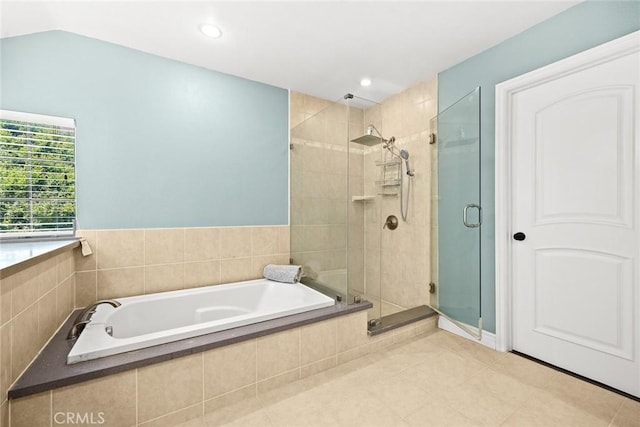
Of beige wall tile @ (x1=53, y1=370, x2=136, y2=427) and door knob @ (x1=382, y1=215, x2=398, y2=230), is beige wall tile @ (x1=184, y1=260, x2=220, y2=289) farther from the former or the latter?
door knob @ (x1=382, y1=215, x2=398, y2=230)

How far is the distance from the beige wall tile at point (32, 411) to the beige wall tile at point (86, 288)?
0.97 metres

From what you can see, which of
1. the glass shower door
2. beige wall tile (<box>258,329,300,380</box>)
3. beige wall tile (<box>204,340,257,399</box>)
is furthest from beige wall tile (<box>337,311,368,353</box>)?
the glass shower door

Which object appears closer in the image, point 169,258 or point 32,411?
point 32,411

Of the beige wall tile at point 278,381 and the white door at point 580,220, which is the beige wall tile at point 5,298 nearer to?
the beige wall tile at point 278,381

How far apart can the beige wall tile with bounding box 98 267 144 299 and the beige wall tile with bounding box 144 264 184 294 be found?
1.5 inches

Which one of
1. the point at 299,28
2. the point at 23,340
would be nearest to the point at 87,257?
the point at 23,340

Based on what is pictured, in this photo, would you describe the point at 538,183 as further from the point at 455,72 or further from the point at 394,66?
Answer: the point at 394,66

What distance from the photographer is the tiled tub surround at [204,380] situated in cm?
120

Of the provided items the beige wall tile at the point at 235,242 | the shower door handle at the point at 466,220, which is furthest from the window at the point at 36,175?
the shower door handle at the point at 466,220

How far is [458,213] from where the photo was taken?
2.10m

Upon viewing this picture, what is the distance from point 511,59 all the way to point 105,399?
315 centimetres

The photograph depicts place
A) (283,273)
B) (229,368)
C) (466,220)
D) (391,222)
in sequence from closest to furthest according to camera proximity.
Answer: (229,368) < (466,220) < (283,273) < (391,222)

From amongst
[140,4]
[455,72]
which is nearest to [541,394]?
[455,72]

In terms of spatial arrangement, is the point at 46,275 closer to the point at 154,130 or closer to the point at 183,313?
the point at 183,313
